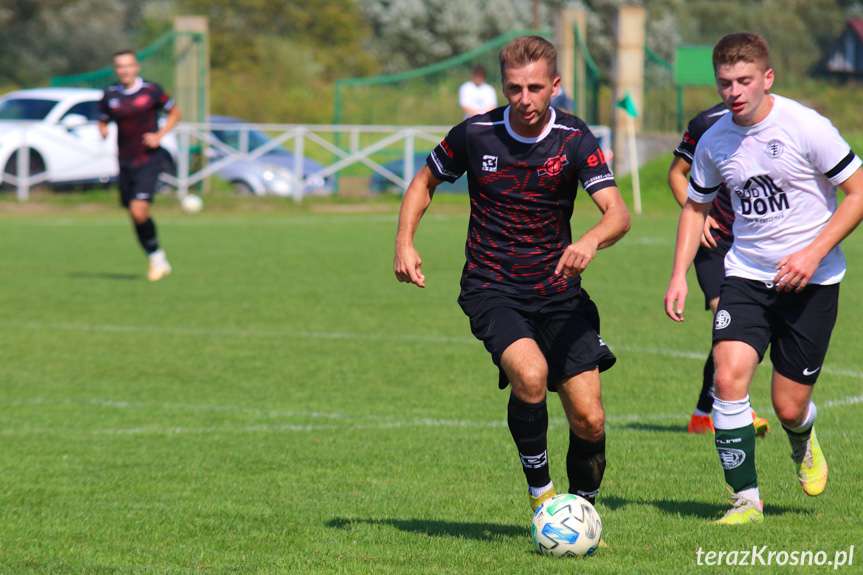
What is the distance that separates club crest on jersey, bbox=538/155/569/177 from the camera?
15.1ft

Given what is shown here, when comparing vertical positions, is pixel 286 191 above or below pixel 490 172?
below

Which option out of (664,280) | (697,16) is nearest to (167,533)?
(664,280)

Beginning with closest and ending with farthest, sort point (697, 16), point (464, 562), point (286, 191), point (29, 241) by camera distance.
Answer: point (464, 562)
point (29, 241)
point (286, 191)
point (697, 16)

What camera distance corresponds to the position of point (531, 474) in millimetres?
4594

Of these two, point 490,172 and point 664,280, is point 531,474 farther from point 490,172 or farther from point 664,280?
point 664,280

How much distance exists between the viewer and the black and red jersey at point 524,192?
4625mm

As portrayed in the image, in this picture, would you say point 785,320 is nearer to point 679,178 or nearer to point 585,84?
point 679,178

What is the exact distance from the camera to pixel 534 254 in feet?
15.3

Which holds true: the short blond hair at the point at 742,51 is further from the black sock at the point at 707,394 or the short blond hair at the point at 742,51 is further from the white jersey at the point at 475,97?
the white jersey at the point at 475,97

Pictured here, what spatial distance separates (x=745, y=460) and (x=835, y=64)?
1877 inches

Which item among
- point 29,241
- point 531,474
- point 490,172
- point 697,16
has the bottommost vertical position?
point 29,241

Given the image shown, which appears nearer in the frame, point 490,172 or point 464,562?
point 464,562

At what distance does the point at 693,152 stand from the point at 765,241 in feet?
4.60

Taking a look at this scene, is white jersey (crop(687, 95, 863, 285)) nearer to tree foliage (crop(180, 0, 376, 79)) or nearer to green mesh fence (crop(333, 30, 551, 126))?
green mesh fence (crop(333, 30, 551, 126))
